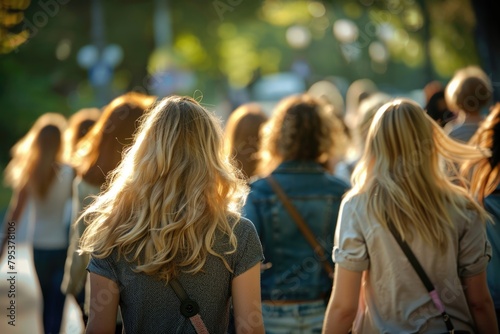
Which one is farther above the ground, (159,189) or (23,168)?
(159,189)

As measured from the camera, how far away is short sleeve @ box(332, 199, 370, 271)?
3.83 meters

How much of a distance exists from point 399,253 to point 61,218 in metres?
4.12

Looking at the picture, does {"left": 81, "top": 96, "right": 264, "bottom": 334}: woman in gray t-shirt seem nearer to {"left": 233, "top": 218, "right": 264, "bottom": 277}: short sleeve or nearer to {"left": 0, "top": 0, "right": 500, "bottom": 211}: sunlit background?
{"left": 233, "top": 218, "right": 264, "bottom": 277}: short sleeve

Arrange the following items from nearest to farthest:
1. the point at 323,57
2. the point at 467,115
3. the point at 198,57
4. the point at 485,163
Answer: the point at 485,163, the point at 467,115, the point at 198,57, the point at 323,57

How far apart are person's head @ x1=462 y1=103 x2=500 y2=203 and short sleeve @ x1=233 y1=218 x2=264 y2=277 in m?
1.92

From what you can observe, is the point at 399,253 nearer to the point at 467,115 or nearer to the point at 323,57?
the point at 467,115

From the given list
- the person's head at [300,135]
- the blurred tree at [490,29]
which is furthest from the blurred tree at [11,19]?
the person's head at [300,135]

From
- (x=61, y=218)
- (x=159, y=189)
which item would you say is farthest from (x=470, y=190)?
(x=61, y=218)

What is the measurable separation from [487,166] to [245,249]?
206 centimetres

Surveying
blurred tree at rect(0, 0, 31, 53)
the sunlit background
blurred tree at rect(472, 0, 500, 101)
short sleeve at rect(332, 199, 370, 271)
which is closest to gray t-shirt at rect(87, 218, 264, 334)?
short sleeve at rect(332, 199, 370, 271)

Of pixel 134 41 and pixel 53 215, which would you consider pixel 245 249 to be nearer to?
pixel 53 215

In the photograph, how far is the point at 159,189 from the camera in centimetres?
337

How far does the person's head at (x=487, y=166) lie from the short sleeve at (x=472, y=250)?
946mm

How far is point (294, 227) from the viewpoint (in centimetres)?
512
